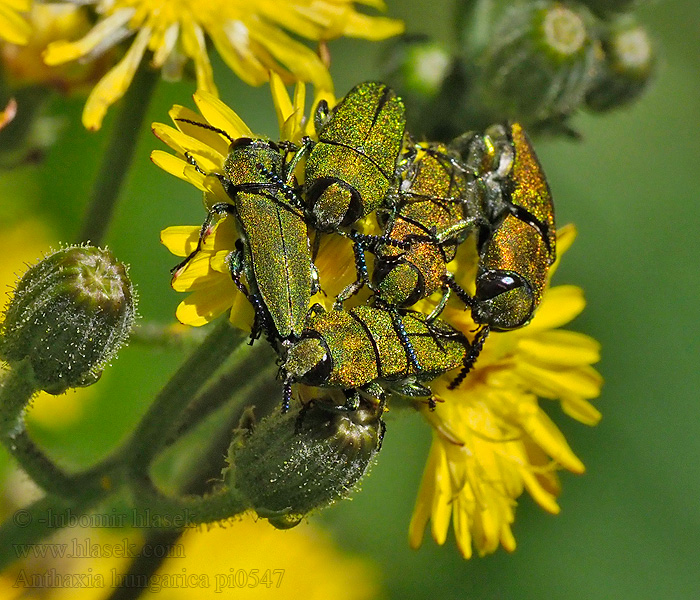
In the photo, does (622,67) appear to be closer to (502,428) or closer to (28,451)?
(502,428)

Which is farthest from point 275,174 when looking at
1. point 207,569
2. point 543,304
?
point 207,569

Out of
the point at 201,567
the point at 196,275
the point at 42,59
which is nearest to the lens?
the point at 196,275

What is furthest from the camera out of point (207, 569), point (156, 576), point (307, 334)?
point (207, 569)

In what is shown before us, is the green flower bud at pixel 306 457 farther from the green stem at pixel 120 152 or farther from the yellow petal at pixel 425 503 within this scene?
the green stem at pixel 120 152

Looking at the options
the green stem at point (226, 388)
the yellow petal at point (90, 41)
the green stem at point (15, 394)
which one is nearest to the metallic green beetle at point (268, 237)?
the green stem at point (226, 388)

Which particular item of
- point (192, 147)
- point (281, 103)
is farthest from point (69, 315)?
point (281, 103)

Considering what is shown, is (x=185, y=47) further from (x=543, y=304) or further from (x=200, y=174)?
(x=543, y=304)
